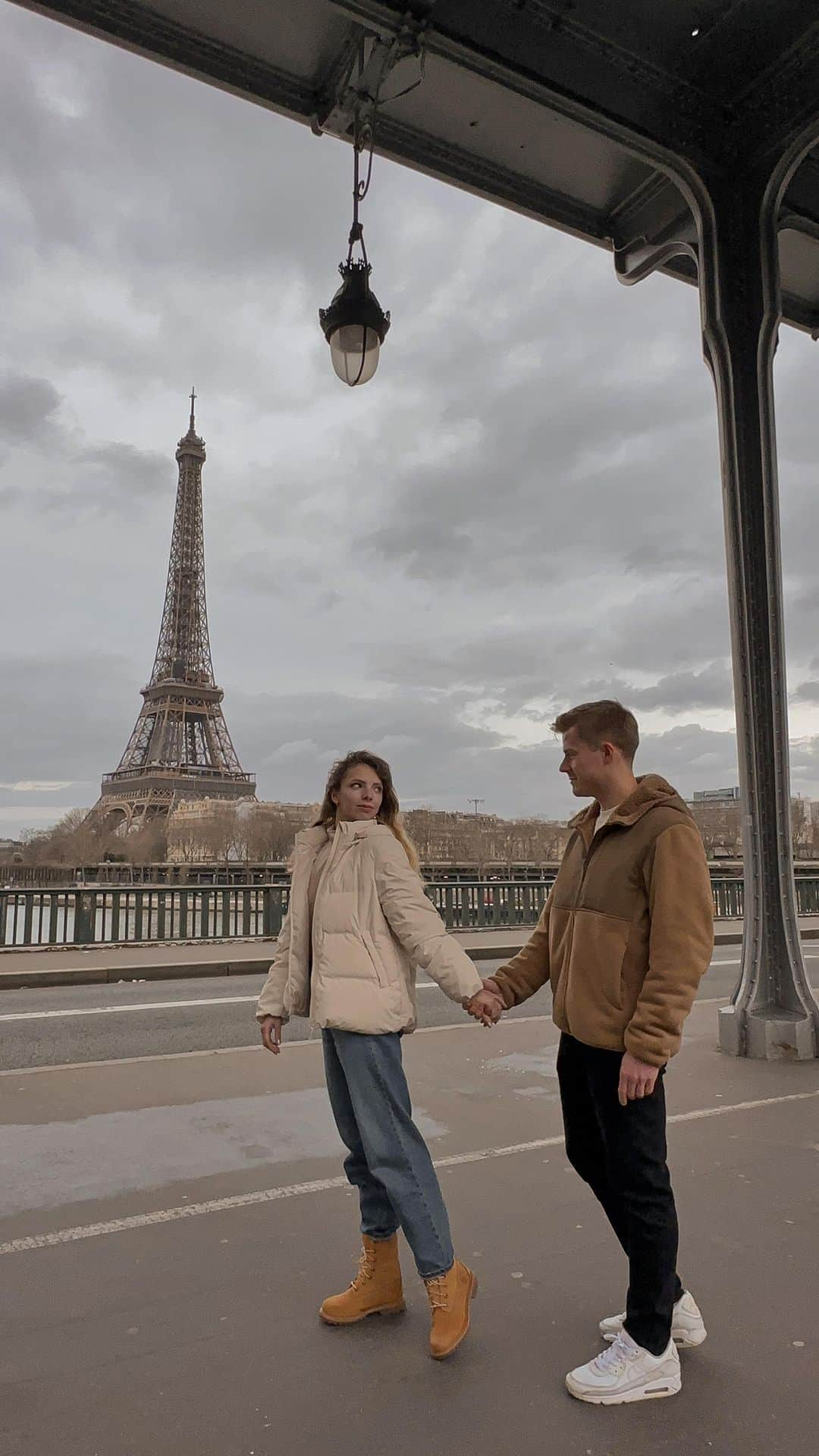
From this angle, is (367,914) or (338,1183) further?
(338,1183)

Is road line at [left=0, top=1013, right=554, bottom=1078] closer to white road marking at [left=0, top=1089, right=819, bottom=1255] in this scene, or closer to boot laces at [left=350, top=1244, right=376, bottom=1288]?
white road marking at [left=0, top=1089, right=819, bottom=1255]

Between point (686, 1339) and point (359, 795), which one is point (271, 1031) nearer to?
point (359, 795)

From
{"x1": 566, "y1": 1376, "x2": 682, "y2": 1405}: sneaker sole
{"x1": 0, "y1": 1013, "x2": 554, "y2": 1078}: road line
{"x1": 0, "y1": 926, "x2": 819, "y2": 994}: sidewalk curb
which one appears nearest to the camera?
{"x1": 566, "y1": 1376, "x2": 682, "y2": 1405}: sneaker sole

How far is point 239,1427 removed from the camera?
2.33 meters

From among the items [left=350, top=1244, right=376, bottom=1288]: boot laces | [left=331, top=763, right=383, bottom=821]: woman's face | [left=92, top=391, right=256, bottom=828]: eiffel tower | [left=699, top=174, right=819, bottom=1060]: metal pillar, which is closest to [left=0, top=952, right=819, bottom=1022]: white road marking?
[left=699, top=174, right=819, bottom=1060]: metal pillar

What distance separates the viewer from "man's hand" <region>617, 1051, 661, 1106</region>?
250 cm

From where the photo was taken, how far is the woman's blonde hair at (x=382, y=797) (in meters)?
3.14

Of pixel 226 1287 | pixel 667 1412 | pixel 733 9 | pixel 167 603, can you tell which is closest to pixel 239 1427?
pixel 226 1287

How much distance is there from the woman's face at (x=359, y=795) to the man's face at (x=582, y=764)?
24.6 inches

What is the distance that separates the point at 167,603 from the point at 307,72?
224ft

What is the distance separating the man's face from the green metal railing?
10603 mm

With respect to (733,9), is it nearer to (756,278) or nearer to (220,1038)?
(756,278)

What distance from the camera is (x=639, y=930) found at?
2637 mm

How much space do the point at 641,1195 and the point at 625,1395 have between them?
1.58ft
